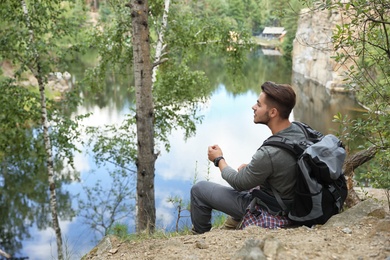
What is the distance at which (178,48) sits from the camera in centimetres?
1104

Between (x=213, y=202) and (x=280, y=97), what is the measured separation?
113 cm

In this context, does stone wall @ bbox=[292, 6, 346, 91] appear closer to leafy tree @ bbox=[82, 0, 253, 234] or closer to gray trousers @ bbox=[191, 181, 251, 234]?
leafy tree @ bbox=[82, 0, 253, 234]

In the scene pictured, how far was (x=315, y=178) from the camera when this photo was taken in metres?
3.21

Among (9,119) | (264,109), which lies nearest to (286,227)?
(264,109)

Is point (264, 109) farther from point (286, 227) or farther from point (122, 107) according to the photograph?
point (122, 107)

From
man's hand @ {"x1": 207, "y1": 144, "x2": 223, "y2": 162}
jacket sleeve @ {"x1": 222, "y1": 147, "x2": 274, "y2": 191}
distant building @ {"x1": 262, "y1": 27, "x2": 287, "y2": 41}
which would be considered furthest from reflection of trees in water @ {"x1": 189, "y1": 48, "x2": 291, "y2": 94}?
distant building @ {"x1": 262, "y1": 27, "x2": 287, "y2": 41}

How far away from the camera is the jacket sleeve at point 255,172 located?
3178mm

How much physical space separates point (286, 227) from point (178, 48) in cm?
809

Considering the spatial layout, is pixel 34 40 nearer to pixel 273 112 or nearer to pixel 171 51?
pixel 171 51

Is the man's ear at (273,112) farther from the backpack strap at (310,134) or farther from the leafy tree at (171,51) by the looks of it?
the leafy tree at (171,51)

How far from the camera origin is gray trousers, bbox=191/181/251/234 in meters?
3.71

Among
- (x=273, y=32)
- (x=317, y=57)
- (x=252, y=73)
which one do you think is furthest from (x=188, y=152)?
(x=273, y=32)

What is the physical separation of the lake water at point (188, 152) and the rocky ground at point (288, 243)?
11.8ft

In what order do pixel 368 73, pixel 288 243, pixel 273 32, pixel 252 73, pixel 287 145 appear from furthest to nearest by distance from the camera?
1. pixel 273 32
2. pixel 252 73
3. pixel 368 73
4. pixel 287 145
5. pixel 288 243
